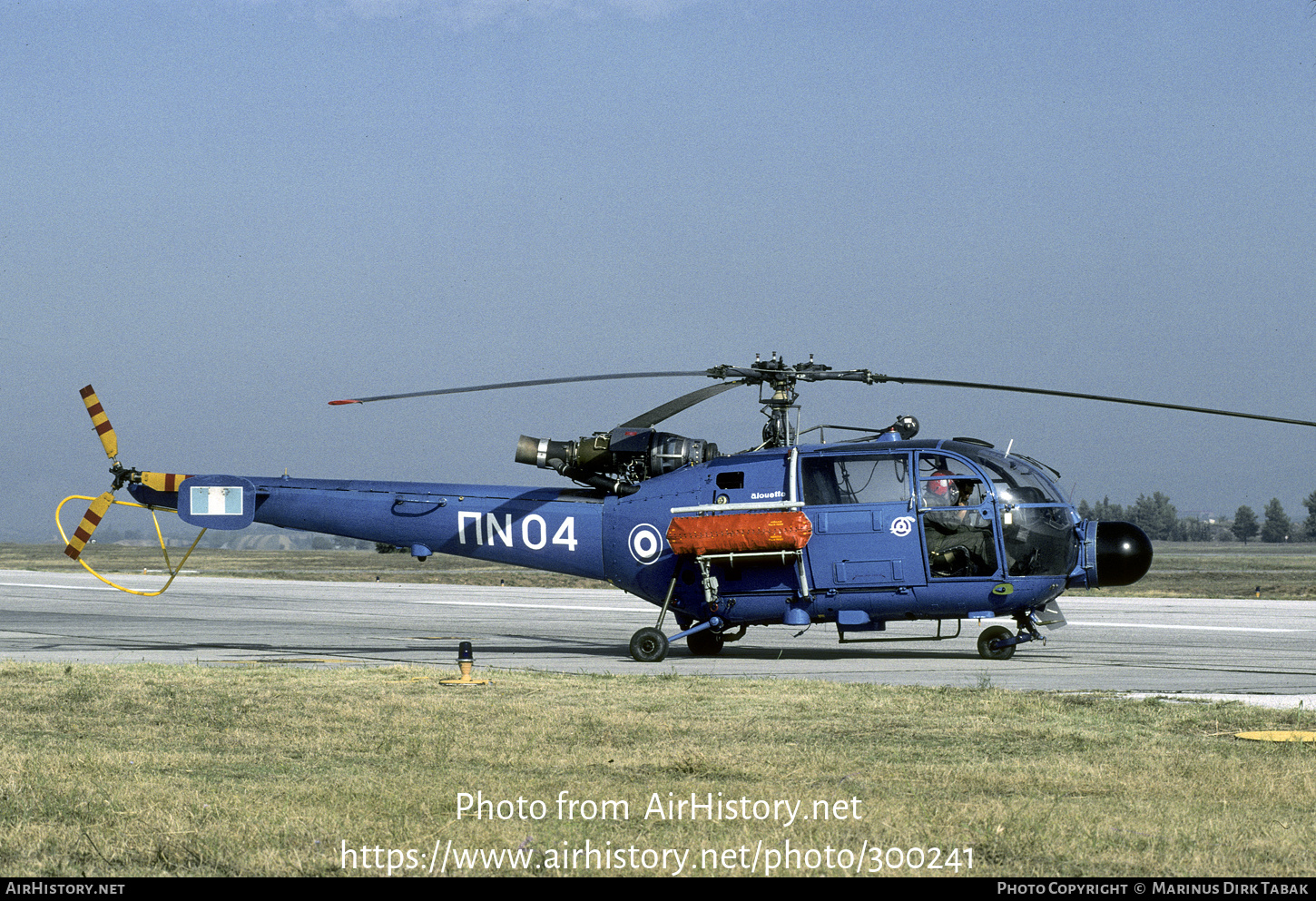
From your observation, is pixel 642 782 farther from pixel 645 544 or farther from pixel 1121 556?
pixel 1121 556

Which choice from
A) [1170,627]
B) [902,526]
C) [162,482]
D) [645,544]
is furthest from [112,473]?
[1170,627]

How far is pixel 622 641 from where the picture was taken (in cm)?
2214

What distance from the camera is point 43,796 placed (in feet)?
24.8

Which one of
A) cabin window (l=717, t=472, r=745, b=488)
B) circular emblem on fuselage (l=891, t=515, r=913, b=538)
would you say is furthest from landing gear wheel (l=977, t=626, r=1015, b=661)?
cabin window (l=717, t=472, r=745, b=488)

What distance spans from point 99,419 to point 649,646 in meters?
9.09

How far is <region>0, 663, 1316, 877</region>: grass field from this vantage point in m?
6.18

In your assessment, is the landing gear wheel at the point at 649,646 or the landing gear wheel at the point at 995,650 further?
the landing gear wheel at the point at 995,650

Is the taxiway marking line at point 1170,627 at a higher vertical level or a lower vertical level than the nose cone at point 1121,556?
lower

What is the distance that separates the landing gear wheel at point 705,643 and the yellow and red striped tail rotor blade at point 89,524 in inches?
344

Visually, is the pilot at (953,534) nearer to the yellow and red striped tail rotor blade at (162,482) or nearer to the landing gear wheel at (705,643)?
the landing gear wheel at (705,643)

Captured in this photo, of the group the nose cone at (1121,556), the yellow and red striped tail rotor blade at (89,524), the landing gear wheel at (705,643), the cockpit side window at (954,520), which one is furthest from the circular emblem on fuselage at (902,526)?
the yellow and red striped tail rotor blade at (89,524)

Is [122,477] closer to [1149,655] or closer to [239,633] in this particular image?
[239,633]

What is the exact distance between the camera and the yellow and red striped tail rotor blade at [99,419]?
19062 mm
